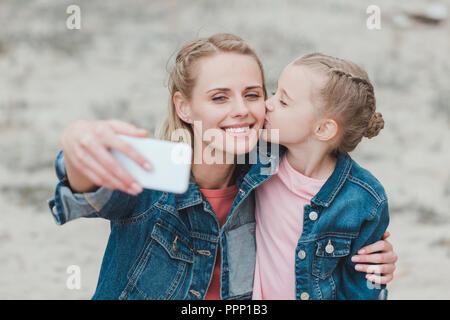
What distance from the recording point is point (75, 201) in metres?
2.10

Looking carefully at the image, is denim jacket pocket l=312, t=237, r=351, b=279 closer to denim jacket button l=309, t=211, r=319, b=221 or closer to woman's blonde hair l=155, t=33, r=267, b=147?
denim jacket button l=309, t=211, r=319, b=221

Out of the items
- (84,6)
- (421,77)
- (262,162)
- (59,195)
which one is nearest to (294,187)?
(262,162)

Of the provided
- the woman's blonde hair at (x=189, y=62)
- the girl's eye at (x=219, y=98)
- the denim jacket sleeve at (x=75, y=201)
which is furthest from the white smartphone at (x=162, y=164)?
the woman's blonde hair at (x=189, y=62)

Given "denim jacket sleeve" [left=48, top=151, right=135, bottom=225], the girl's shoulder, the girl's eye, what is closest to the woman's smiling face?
the girl's eye

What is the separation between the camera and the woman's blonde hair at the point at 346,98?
2609mm

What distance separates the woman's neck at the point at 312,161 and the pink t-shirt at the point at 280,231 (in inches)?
1.8

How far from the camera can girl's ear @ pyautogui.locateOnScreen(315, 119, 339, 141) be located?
8.77ft

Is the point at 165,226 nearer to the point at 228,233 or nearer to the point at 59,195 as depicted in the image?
the point at 228,233

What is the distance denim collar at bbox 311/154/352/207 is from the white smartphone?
0.86 m

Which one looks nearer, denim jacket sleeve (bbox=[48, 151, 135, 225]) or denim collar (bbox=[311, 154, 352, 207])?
denim jacket sleeve (bbox=[48, 151, 135, 225])

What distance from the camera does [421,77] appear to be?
10141mm

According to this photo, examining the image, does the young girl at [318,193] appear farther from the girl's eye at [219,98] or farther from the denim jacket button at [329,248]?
the girl's eye at [219,98]
